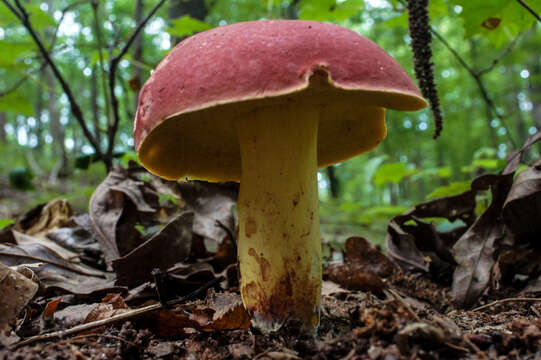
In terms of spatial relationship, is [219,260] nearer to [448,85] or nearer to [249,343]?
[249,343]

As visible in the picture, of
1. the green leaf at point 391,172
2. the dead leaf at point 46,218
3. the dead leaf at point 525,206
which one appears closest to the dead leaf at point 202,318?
the dead leaf at point 525,206

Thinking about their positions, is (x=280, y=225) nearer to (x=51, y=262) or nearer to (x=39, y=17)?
(x=51, y=262)

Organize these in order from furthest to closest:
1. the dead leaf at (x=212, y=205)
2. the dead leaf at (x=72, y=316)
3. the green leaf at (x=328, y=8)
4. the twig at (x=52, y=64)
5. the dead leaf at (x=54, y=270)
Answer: the green leaf at (x=328, y=8) → the twig at (x=52, y=64) → the dead leaf at (x=212, y=205) → the dead leaf at (x=54, y=270) → the dead leaf at (x=72, y=316)

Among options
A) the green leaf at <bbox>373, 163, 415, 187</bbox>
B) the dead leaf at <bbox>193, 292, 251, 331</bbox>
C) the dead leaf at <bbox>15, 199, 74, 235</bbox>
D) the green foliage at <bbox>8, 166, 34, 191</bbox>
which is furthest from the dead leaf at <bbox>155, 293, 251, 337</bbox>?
the green foliage at <bbox>8, 166, 34, 191</bbox>

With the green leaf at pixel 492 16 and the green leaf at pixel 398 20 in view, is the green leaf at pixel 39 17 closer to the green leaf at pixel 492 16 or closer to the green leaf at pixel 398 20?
the green leaf at pixel 398 20

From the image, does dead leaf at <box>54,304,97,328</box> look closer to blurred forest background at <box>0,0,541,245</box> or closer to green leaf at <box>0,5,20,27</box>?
blurred forest background at <box>0,0,541,245</box>

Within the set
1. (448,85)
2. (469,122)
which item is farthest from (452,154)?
(448,85)
